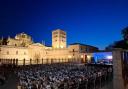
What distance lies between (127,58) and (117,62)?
4.21 feet

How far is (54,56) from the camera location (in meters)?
66.4

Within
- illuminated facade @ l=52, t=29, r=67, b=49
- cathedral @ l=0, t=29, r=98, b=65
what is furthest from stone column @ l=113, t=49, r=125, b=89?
illuminated facade @ l=52, t=29, r=67, b=49

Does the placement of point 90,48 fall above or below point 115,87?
above

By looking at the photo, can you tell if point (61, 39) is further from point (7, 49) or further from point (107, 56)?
point (107, 56)

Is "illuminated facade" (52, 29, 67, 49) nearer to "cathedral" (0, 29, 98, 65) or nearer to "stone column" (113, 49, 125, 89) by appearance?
"cathedral" (0, 29, 98, 65)

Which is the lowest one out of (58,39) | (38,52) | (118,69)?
(118,69)

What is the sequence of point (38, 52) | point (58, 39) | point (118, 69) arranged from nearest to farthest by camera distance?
point (118, 69) → point (38, 52) → point (58, 39)

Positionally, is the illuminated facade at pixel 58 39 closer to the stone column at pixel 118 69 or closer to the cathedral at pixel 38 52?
the cathedral at pixel 38 52

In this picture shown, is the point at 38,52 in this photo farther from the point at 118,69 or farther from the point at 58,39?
the point at 118,69

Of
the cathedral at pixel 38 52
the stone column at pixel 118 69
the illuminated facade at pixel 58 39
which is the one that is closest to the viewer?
the stone column at pixel 118 69

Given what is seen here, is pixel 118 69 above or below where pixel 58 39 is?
below

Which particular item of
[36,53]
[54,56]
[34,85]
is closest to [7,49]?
[36,53]

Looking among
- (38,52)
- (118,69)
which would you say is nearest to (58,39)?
(38,52)

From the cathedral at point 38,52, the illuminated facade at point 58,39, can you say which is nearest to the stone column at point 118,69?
the cathedral at point 38,52
